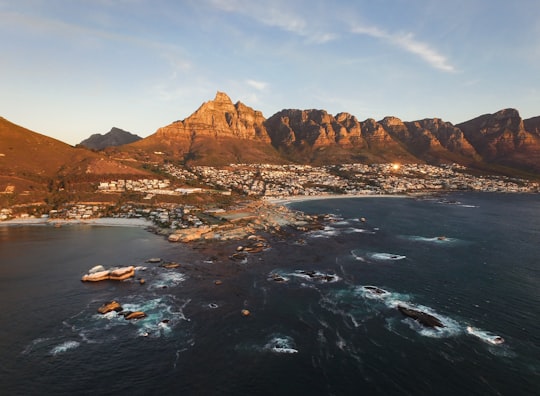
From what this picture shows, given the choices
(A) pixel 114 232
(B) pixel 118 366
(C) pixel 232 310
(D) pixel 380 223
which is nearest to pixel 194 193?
(A) pixel 114 232

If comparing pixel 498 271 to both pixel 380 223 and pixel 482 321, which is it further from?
pixel 380 223

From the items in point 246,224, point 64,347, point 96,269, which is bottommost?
point 64,347

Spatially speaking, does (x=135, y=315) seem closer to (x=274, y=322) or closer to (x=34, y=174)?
(x=274, y=322)

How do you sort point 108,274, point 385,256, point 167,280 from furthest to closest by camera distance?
point 385,256, point 108,274, point 167,280

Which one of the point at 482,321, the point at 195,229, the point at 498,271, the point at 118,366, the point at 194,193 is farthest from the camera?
the point at 194,193

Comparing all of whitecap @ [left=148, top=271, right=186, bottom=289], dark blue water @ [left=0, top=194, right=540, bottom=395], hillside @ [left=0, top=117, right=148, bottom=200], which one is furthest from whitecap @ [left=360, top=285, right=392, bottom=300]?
hillside @ [left=0, top=117, right=148, bottom=200]

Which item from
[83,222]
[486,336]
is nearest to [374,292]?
[486,336]

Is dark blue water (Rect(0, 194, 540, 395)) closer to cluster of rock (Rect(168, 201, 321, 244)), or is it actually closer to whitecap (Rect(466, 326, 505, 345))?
whitecap (Rect(466, 326, 505, 345))
